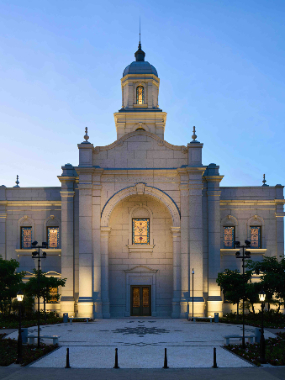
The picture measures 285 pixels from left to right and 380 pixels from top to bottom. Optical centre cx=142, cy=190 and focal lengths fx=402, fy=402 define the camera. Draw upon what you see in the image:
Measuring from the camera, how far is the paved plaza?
16.4 metres

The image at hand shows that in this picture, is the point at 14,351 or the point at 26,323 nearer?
the point at 14,351

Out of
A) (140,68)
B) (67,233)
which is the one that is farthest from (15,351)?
(140,68)

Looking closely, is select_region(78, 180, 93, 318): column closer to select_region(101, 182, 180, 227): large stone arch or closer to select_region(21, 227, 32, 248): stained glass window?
select_region(101, 182, 180, 227): large stone arch

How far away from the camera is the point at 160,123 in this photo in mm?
40438

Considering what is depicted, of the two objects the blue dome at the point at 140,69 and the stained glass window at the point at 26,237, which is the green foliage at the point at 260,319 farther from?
the blue dome at the point at 140,69

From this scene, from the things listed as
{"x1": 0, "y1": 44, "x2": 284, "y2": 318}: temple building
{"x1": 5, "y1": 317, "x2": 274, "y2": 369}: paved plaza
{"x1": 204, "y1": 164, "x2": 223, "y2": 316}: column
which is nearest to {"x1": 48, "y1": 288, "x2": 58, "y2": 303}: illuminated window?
{"x1": 0, "y1": 44, "x2": 284, "y2": 318}: temple building

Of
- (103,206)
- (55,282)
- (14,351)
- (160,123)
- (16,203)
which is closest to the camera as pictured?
(14,351)

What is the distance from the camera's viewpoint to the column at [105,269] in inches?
1236

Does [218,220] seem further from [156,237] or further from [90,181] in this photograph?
[90,181]

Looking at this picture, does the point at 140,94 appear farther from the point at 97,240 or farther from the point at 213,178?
the point at 97,240

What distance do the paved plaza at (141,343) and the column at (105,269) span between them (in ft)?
4.79

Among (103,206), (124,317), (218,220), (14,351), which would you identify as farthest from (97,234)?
(14,351)

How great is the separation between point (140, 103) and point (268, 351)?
28.0 metres

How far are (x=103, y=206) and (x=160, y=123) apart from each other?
40.8ft
